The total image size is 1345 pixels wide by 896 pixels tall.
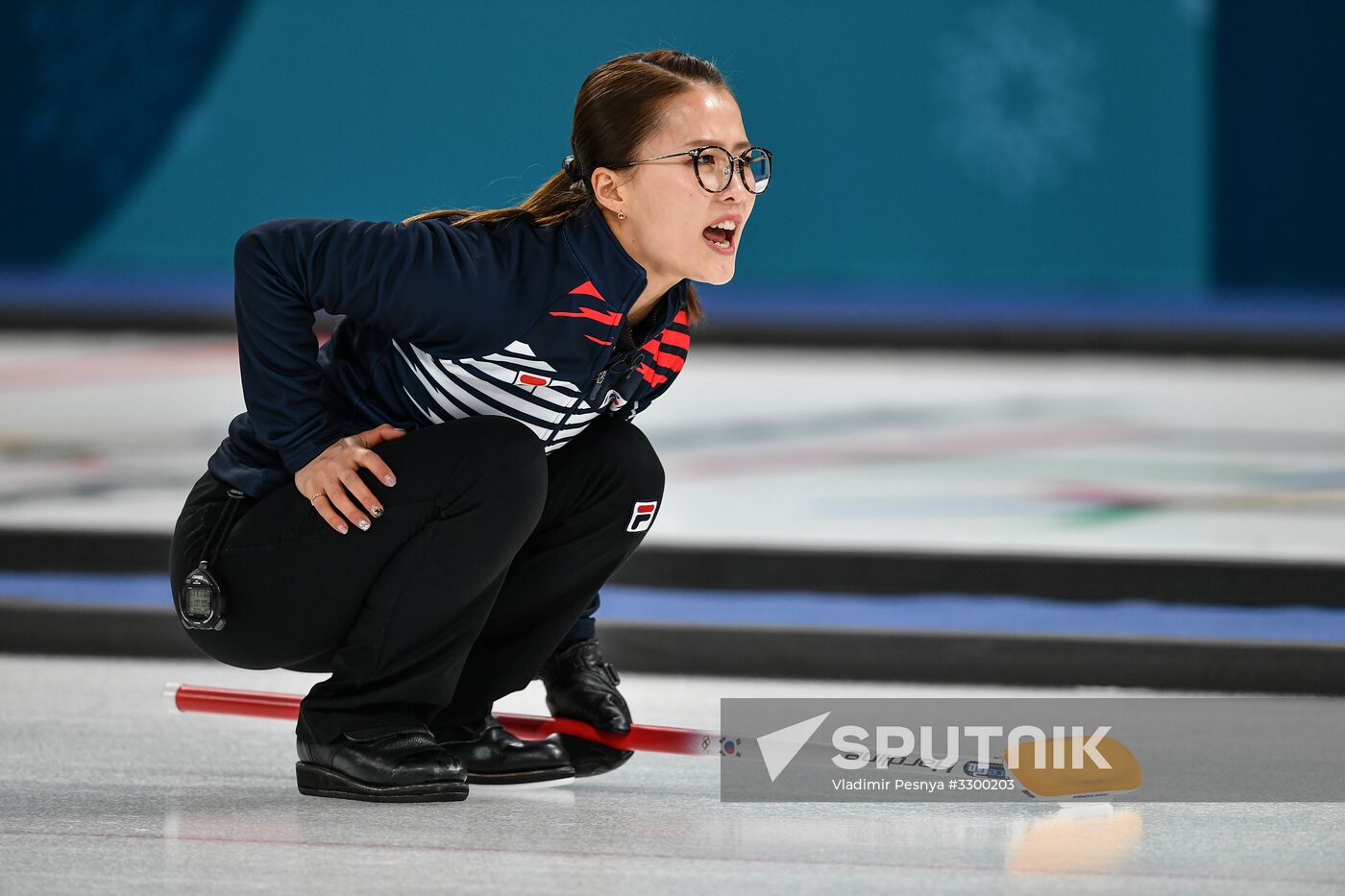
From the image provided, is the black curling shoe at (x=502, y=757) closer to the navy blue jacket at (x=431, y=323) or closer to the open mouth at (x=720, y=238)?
the navy blue jacket at (x=431, y=323)

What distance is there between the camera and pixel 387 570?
1.56 metres

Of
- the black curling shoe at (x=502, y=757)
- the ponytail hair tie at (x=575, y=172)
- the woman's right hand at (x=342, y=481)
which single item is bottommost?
the black curling shoe at (x=502, y=757)

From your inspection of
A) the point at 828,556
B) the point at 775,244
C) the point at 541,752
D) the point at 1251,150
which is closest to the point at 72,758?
the point at 541,752

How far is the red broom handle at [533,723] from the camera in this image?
1701 millimetres

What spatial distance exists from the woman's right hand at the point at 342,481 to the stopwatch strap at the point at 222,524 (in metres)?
0.11

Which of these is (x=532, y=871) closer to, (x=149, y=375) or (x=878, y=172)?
(x=149, y=375)

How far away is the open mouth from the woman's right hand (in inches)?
14.8

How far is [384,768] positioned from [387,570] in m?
0.19

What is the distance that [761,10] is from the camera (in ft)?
21.8

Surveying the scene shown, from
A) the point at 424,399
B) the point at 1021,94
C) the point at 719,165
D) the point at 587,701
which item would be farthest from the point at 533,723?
the point at 1021,94

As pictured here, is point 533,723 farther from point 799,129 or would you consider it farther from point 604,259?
point 799,129

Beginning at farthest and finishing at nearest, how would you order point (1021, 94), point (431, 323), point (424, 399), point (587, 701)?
point (1021, 94)
point (587, 701)
point (424, 399)
point (431, 323)

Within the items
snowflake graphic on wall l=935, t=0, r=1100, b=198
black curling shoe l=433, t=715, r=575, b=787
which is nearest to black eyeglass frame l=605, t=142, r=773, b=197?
black curling shoe l=433, t=715, r=575, b=787

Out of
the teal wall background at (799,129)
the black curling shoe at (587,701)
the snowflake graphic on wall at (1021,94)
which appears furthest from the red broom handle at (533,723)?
the snowflake graphic on wall at (1021,94)
